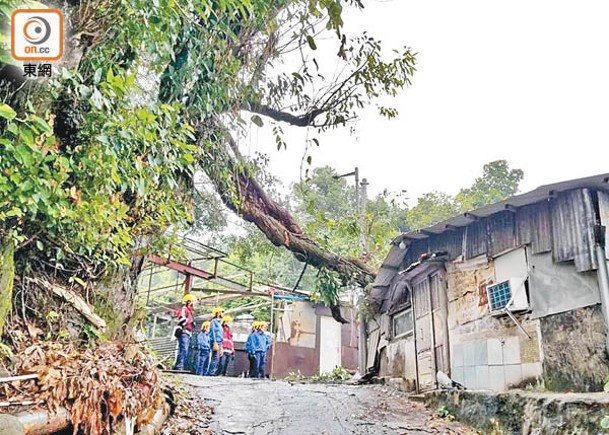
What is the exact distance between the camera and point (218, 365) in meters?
15.7

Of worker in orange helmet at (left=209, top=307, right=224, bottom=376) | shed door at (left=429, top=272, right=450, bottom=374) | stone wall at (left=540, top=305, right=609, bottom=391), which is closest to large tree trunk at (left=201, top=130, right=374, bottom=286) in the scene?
shed door at (left=429, top=272, right=450, bottom=374)

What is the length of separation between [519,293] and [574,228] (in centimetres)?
146

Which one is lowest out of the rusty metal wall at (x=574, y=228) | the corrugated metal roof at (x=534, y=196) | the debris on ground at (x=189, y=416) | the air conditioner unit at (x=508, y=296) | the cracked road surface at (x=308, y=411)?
the cracked road surface at (x=308, y=411)

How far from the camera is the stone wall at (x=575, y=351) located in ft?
24.1

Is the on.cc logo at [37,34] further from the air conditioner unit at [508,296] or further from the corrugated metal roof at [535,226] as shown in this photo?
the air conditioner unit at [508,296]

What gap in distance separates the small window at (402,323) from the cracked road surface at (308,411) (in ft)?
6.54

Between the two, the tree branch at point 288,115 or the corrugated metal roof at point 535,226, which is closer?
the corrugated metal roof at point 535,226

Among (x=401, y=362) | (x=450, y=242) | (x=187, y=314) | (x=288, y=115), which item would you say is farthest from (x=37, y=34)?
(x=401, y=362)

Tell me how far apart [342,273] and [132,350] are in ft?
30.2

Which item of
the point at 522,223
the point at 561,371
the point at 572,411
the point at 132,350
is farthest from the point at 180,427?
the point at 522,223

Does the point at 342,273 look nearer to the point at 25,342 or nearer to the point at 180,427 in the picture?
the point at 180,427

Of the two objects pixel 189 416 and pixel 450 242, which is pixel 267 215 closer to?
pixel 450 242

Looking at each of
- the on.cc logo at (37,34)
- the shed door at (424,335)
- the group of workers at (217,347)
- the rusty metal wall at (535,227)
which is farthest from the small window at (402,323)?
the on.cc logo at (37,34)

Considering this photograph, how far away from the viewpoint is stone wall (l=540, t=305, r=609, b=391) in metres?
7.36
